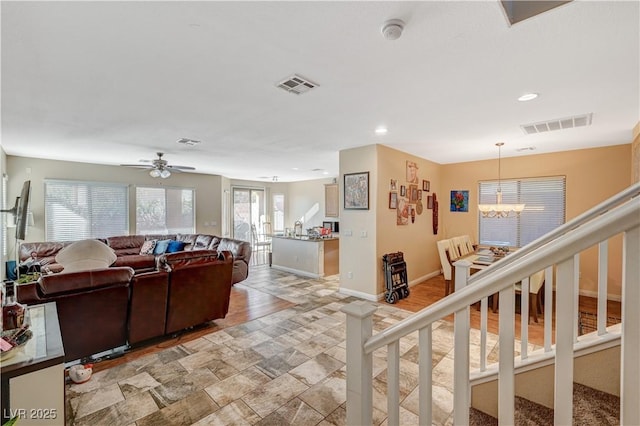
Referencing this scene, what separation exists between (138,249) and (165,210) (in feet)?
4.45

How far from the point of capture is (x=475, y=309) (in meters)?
4.22

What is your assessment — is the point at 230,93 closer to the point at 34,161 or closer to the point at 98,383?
the point at 98,383

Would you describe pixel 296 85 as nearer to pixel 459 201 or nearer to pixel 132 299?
pixel 132 299

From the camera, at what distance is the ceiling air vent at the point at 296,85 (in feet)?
7.57

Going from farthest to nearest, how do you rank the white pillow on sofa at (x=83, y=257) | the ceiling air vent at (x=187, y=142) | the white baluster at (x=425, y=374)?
the ceiling air vent at (x=187, y=142) < the white pillow on sofa at (x=83, y=257) < the white baluster at (x=425, y=374)

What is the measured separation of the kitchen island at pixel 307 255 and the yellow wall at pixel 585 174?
321cm

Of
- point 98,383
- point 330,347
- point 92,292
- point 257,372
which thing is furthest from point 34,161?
point 330,347

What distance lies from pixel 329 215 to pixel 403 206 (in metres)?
4.01

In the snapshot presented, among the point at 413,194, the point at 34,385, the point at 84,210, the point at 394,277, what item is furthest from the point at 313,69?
the point at 84,210

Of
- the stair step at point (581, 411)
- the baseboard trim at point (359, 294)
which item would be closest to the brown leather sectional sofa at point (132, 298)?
the baseboard trim at point (359, 294)

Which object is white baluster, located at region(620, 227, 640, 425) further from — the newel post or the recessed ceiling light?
the recessed ceiling light

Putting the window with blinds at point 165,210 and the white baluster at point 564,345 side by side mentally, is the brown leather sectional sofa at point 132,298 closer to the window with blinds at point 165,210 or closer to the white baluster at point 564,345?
the white baluster at point 564,345

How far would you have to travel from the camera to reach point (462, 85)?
7.93ft

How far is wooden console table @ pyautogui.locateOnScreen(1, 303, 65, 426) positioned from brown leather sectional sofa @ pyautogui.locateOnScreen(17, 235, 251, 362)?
118cm
